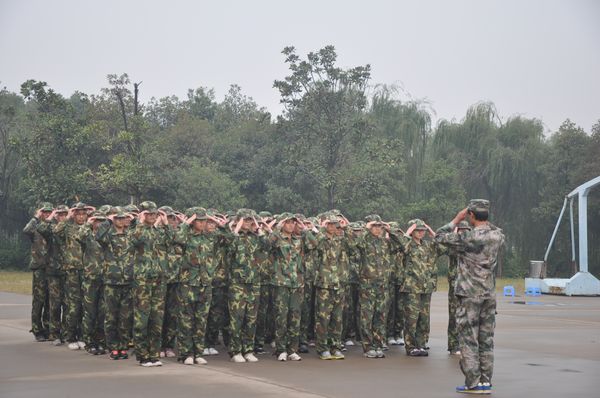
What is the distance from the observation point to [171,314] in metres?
12.7

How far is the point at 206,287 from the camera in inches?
477

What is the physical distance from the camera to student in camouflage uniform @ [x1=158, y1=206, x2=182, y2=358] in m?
12.1

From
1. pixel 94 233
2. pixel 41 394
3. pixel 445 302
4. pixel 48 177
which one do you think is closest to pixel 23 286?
pixel 48 177

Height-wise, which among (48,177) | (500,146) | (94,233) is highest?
(500,146)

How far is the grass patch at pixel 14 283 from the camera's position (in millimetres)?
29188

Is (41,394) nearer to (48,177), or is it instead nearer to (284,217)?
(284,217)

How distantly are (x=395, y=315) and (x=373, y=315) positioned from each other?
4.78 feet

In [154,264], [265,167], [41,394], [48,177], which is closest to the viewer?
[41,394]

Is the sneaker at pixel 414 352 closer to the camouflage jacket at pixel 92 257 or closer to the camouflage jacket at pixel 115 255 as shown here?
the camouflage jacket at pixel 115 255

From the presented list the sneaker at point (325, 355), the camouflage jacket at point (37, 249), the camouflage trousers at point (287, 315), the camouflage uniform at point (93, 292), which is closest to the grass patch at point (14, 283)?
the camouflage jacket at point (37, 249)

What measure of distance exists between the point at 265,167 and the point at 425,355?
101 ft

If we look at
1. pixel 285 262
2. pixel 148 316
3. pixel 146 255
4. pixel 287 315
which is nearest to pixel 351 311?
pixel 287 315

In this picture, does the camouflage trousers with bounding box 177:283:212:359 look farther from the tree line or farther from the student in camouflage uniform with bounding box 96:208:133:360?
the tree line

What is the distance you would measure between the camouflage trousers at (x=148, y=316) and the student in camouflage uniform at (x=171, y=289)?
24cm
